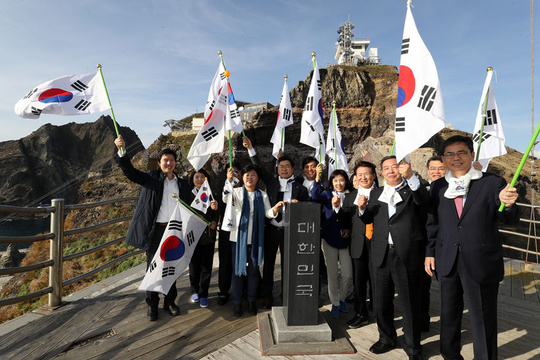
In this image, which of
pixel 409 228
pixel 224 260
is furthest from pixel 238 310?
pixel 409 228

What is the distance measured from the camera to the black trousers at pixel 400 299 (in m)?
2.84

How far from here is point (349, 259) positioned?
12.4 ft

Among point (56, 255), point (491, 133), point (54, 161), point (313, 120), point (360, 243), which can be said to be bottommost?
point (56, 255)

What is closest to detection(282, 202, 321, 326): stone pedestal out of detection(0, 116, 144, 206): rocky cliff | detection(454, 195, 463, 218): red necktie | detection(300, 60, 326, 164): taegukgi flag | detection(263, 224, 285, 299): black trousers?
detection(263, 224, 285, 299): black trousers

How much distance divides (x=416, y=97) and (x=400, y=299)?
221 centimetres

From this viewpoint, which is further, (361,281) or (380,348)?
(361,281)

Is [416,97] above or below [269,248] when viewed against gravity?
above

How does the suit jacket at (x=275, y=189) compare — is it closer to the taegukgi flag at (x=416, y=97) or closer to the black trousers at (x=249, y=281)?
the black trousers at (x=249, y=281)

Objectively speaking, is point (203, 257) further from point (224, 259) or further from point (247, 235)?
point (247, 235)

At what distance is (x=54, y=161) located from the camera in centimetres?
7619

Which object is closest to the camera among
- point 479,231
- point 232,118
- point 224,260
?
point 479,231

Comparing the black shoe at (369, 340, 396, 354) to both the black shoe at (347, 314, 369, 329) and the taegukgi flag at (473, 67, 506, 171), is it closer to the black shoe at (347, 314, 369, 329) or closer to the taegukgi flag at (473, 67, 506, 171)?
the black shoe at (347, 314, 369, 329)

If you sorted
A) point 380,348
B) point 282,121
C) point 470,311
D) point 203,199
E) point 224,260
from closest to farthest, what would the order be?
point 470,311 → point 380,348 → point 203,199 → point 224,260 → point 282,121

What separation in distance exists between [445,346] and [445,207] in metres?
1.35
